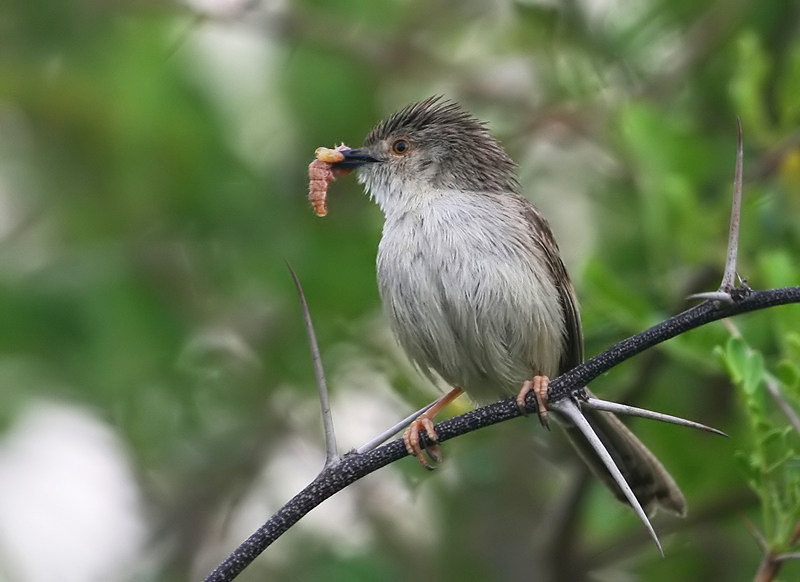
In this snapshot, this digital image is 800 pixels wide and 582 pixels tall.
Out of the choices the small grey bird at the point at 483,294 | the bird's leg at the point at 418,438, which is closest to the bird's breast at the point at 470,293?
the small grey bird at the point at 483,294

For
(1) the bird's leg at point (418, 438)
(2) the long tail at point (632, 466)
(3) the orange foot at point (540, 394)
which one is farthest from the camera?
(2) the long tail at point (632, 466)

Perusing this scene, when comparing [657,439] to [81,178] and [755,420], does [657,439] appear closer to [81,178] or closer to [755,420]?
[755,420]

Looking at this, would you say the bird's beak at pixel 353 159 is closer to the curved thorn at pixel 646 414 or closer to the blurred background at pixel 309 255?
the blurred background at pixel 309 255

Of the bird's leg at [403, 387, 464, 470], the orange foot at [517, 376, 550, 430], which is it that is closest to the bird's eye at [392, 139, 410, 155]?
the bird's leg at [403, 387, 464, 470]

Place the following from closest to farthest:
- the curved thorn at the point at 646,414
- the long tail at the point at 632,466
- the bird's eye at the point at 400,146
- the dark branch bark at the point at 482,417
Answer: the dark branch bark at the point at 482,417 → the curved thorn at the point at 646,414 → the long tail at the point at 632,466 → the bird's eye at the point at 400,146

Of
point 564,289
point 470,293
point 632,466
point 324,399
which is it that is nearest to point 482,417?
point 324,399

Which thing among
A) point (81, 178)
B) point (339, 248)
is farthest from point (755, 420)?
point (81, 178)
